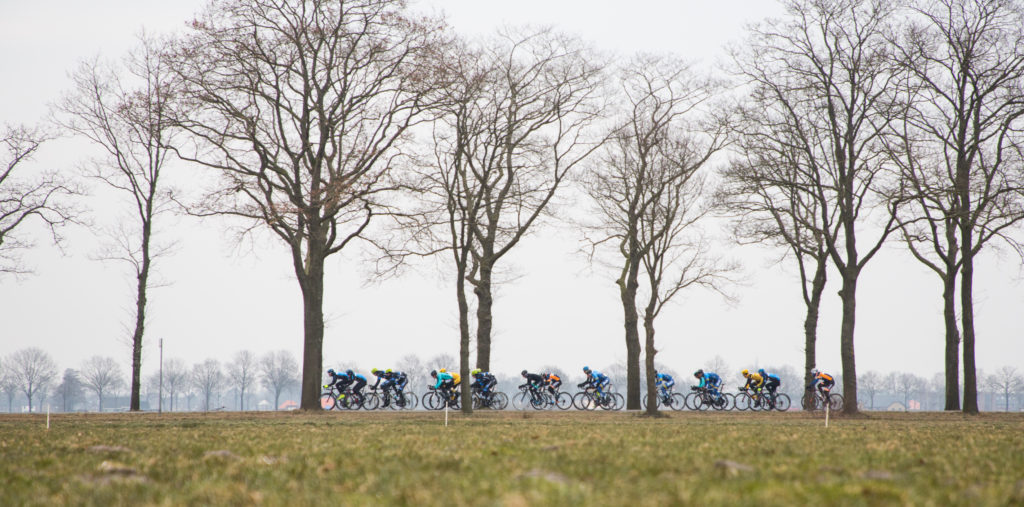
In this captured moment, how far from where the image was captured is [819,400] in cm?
3123

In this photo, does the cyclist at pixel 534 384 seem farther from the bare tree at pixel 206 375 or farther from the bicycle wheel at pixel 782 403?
the bare tree at pixel 206 375

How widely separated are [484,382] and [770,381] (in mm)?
11480

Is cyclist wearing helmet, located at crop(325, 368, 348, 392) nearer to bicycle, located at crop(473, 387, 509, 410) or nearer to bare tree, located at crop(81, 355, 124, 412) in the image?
bicycle, located at crop(473, 387, 509, 410)

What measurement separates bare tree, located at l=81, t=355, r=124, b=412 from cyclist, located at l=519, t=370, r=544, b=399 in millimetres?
87376

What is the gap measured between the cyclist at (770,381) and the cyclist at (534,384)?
28.2 feet

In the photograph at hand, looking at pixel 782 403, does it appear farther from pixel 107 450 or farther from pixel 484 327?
pixel 107 450

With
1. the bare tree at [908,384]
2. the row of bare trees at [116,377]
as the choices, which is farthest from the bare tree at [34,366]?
the bare tree at [908,384]

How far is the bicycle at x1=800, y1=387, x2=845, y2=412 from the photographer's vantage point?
29.2m

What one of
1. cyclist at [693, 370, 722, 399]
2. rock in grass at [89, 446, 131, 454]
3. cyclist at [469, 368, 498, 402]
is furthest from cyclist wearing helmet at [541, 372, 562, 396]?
rock in grass at [89, 446, 131, 454]

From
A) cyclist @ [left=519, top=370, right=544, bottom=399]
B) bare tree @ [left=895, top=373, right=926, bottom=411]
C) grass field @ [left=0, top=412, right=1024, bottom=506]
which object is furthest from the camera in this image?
bare tree @ [left=895, top=373, right=926, bottom=411]

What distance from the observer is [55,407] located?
124625 millimetres

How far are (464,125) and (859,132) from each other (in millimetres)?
12053

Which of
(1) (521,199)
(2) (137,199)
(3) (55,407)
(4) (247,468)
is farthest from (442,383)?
(3) (55,407)

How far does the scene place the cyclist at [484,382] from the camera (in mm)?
30938
